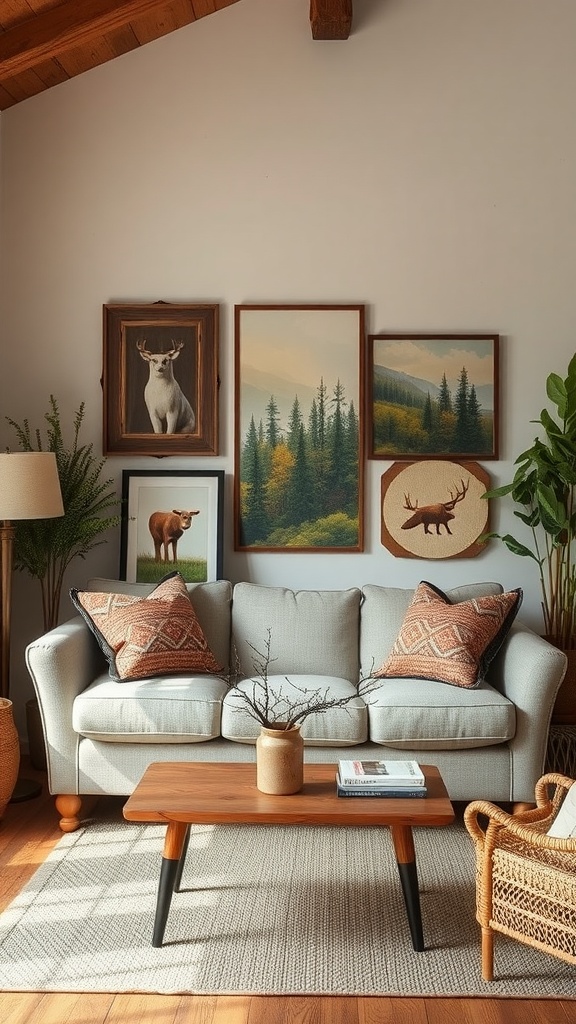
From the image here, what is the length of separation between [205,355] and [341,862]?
2387mm

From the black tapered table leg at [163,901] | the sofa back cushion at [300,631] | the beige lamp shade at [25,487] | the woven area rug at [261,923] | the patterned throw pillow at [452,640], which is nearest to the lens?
the woven area rug at [261,923]

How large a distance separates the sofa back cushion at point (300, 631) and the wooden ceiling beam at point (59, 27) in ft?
7.90

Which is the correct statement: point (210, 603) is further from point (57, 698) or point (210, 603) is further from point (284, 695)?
point (57, 698)

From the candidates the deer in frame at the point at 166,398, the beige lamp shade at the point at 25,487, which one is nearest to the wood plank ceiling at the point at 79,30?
the deer in frame at the point at 166,398

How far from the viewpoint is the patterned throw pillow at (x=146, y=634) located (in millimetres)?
3852

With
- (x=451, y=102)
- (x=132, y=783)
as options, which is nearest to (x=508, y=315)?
(x=451, y=102)

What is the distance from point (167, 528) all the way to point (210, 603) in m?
0.53

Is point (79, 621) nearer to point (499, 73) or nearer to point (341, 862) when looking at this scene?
point (341, 862)

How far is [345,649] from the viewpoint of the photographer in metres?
4.22

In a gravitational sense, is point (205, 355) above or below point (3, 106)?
below

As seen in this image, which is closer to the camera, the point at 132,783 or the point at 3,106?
the point at 132,783

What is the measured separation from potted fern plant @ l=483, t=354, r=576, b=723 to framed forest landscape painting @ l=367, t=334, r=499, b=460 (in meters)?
0.26

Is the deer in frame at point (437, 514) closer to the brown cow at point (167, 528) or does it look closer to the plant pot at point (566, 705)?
the plant pot at point (566, 705)

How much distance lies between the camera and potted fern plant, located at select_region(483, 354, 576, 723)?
4.25m
